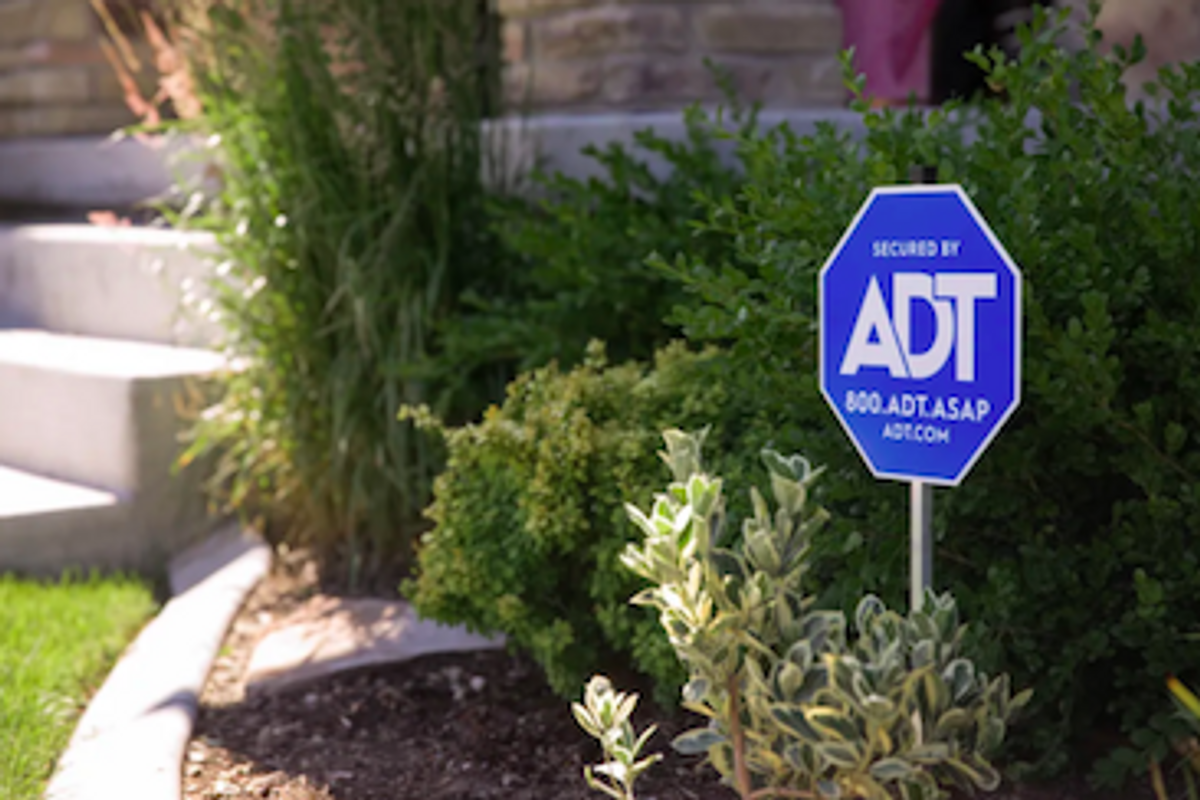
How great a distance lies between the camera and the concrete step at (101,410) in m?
4.79

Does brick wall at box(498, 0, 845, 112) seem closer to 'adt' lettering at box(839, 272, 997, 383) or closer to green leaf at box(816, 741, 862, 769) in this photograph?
'adt' lettering at box(839, 272, 997, 383)

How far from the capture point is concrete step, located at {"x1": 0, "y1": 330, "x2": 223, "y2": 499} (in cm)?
479

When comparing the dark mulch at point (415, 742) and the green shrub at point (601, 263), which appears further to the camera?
the green shrub at point (601, 263)

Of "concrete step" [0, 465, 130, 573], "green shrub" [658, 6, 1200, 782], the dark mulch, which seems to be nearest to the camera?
"green shrub" [658, 6, 1200, 782]

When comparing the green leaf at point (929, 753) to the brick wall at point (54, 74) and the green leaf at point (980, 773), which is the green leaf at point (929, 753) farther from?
the brick wall at point (54, 74)

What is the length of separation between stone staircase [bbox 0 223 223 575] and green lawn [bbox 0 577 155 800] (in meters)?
0.20

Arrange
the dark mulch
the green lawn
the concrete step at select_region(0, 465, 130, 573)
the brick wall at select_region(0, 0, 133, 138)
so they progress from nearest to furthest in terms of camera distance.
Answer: the dark mulch, the green lawn, the concrete step at select_region(0, 465, 130, 573), the brick wall at select_region(0, 0, 133, 138)

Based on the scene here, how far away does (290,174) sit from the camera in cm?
421

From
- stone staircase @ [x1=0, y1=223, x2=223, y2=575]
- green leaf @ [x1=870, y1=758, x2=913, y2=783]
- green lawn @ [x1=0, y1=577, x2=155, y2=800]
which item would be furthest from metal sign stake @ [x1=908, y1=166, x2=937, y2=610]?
stone staircase @ [x1=0, y1=223, x2=223, y2=575]

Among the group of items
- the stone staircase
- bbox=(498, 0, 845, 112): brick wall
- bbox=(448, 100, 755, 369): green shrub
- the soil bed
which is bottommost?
the soil bed

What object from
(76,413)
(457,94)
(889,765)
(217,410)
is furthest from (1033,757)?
(76,413)

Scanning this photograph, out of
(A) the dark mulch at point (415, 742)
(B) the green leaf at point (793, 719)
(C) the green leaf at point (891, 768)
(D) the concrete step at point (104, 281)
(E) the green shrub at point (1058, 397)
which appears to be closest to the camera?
(C) the green leaf at point (891, 768)

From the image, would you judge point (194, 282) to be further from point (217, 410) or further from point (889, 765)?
point (889, 765)

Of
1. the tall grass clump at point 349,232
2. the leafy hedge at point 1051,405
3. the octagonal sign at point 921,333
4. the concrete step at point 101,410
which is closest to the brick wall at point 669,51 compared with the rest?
the tall grass clump at point 349,232
